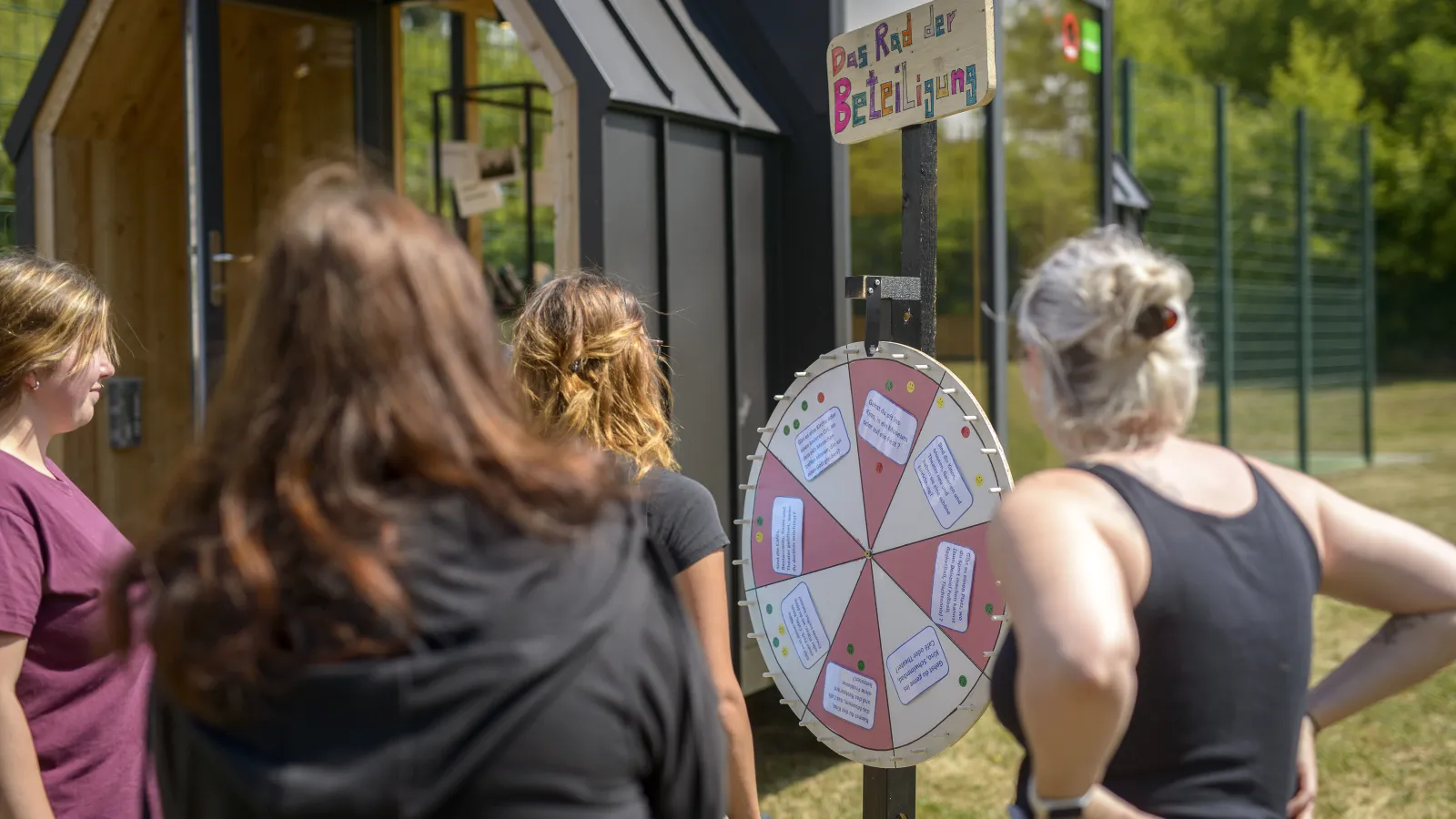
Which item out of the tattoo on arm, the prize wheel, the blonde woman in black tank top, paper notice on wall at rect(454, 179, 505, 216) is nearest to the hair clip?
the blonde woman in black tank top

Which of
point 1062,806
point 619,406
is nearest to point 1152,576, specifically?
point 1062,806

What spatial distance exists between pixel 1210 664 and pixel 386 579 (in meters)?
0.94

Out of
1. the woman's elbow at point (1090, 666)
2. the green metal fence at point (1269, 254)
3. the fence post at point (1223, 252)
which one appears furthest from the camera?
the green metal fence at point (1269, 254)

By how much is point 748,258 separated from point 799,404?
166 centimetres

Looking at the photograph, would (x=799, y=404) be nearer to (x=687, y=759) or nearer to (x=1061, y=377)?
(x=1061, y=377)

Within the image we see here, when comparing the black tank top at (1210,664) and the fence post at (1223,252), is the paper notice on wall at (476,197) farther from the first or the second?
the fence post at (1223,252)

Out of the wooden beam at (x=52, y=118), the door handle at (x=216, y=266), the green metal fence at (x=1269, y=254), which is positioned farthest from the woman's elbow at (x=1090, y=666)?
the green metal fence at (x=1269, y=254)

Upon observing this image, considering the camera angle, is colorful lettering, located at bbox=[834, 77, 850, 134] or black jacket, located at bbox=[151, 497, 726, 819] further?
colorful lettering, located at bbox=[834, 77, 850, 134]

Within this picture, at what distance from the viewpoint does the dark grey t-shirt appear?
7.09 feet

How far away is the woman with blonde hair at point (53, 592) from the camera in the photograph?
189 cm

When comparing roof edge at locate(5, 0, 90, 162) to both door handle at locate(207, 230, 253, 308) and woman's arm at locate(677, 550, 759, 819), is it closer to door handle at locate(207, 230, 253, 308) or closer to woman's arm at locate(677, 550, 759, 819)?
door handle at locate(207, 230, 253, 308)

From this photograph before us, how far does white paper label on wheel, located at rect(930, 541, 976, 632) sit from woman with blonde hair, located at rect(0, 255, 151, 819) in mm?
1446

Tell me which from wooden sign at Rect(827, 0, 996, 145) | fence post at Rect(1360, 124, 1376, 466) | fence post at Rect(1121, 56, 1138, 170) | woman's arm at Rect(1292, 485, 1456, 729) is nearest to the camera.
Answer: woman's arm at Rect(1292, 485, 1456, 729)

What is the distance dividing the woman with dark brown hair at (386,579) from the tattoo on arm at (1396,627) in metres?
1.04
